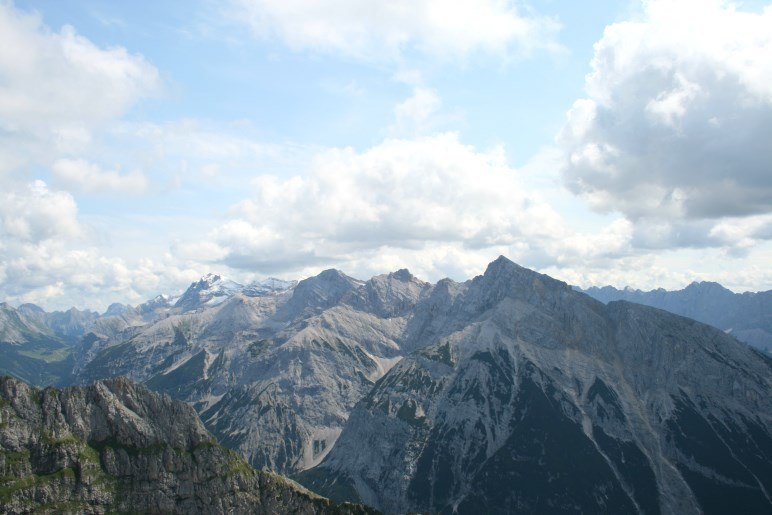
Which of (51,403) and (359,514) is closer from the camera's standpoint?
(51,403)

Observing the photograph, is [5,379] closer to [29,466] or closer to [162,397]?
[29,466]

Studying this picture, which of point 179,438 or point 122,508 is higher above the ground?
point 179,438

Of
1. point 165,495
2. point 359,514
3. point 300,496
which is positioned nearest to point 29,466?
point 165,495

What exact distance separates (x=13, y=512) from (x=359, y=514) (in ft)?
334

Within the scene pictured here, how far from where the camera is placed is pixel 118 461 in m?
177

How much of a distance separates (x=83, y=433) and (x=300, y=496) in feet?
234

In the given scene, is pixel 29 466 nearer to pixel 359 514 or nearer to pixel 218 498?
pixel 218 498

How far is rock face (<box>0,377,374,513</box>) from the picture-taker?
16450 centimetres

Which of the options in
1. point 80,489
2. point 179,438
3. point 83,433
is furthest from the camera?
point 179,438

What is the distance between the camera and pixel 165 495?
178m

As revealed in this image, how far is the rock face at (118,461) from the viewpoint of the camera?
164500 mm

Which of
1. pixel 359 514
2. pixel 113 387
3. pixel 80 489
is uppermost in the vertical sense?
pixel 113 387

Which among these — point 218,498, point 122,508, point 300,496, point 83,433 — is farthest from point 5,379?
point 300,496

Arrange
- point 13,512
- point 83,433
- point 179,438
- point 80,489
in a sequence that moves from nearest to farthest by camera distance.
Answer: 1. point 13,512
2. point 80,489
3. point 83,433
4. point 179,438
